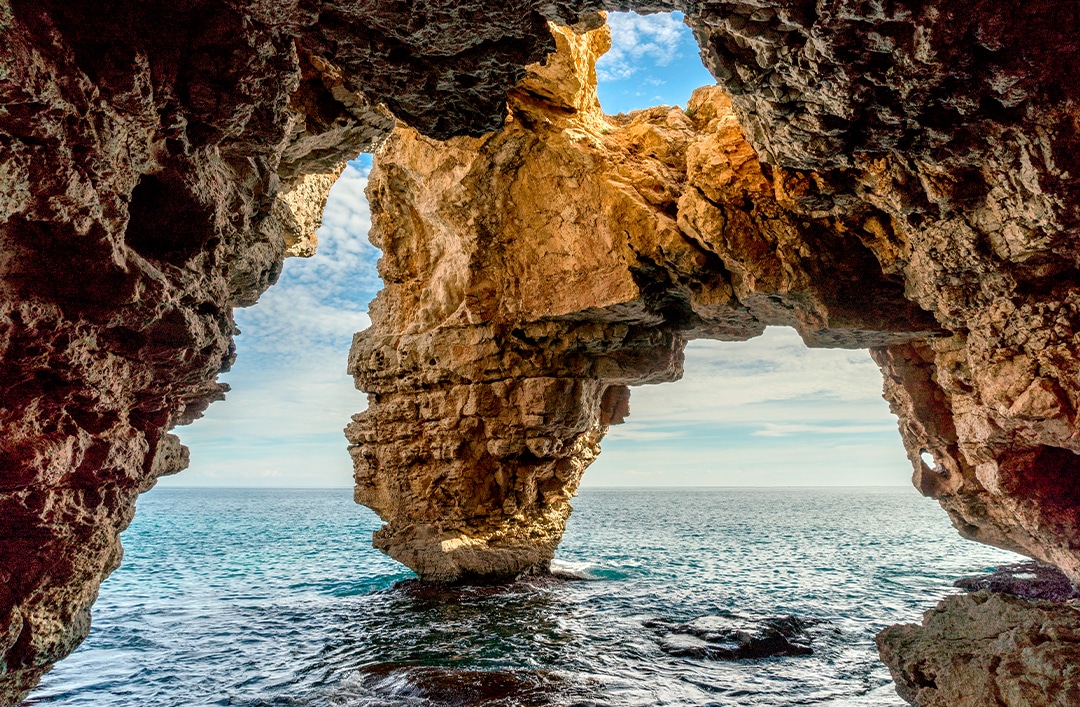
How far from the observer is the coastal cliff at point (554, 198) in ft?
15.4

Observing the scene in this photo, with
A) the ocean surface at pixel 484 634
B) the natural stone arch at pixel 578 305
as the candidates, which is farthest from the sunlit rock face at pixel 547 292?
the ocean surface at pixel 484 634

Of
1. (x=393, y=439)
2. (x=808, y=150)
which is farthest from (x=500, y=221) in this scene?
(x=808, y=150)

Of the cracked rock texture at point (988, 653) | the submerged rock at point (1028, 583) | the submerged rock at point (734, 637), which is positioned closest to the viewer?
the cracked rock texture at point (988, 653)

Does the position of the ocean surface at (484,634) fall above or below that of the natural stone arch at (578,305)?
below

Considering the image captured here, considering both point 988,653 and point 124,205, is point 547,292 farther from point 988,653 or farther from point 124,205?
point 124,205

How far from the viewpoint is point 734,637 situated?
1355cm

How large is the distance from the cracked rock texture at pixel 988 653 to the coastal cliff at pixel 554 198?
2.53m

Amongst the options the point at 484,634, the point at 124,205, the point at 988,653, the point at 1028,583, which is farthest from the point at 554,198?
the point at 1028,583

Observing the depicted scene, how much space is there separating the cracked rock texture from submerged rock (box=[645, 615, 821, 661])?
156 inches

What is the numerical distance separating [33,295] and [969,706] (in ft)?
35.9

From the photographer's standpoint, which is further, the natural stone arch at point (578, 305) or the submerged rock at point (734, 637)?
the submerged rock at point (734, 637)

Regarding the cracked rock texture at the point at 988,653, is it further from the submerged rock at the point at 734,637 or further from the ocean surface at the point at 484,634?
the submerged rock at the point at 734,637

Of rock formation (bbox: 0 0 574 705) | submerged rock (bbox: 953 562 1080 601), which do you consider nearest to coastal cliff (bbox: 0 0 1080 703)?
rock formation (bbox: 0 0 574 705)

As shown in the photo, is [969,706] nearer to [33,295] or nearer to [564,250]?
[33,295]
